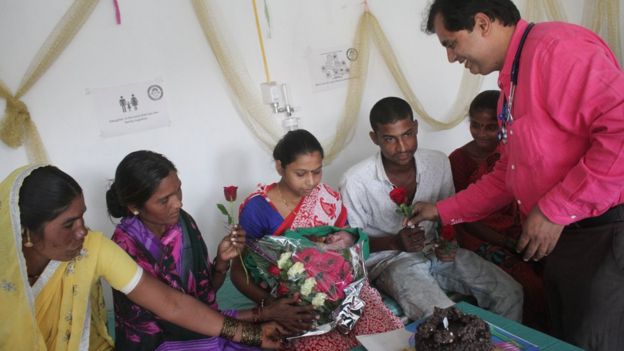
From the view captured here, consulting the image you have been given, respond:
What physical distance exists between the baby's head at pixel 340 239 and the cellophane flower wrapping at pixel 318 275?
3.7 inches

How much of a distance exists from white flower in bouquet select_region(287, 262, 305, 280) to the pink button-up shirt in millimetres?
978

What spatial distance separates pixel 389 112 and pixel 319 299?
1251mm

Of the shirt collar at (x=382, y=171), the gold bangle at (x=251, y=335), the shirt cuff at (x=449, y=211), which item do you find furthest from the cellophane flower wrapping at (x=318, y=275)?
the shirt collar at (x=382, y=171)

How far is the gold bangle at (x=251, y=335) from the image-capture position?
6.93ft

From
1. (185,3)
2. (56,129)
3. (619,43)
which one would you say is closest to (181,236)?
(56,129)

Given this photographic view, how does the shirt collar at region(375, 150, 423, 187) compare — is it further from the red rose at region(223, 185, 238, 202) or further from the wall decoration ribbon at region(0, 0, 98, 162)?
the wall decoration ribbon at region(0, 0, 98, 162)

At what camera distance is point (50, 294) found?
1.87 metres

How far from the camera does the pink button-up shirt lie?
156cm

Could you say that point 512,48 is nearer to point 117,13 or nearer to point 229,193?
point 229,193

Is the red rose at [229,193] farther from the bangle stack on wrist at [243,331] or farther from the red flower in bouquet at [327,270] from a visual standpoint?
the bangle stack on wrist at [243,331]

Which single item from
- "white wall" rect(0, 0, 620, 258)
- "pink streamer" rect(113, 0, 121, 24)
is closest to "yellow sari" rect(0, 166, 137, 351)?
"white wall" rect(0, 0, 620, 258)

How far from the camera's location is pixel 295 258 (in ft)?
6.67

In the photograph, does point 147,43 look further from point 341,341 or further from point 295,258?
point 341,341

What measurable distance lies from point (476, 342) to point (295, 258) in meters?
0.85
